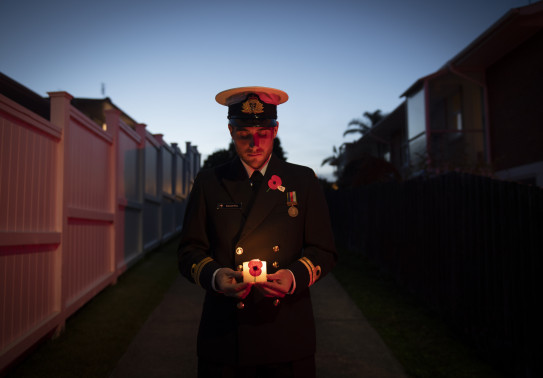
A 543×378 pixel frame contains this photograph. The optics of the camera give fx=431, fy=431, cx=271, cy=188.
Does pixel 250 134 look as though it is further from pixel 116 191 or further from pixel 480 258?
pixel 116 191

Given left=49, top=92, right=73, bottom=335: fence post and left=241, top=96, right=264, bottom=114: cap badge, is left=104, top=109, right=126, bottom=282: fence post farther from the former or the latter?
left=241, top=96, right=264, bottom=114: cap badge

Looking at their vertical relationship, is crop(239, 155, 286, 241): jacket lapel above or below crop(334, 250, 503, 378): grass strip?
above

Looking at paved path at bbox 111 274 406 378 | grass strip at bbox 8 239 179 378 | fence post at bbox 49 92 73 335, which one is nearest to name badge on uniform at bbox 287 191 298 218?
paved path at bbox 111 274 406 378

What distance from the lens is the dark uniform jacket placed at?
2.05 metres

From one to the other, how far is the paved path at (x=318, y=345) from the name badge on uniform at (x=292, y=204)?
2116 mm

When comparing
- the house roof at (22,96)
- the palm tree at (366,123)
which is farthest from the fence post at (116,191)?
the palm tree at (366,123)

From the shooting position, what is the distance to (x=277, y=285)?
1823 mm

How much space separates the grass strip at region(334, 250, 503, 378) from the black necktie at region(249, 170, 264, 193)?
253 cm

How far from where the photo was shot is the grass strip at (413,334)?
12.5 feet

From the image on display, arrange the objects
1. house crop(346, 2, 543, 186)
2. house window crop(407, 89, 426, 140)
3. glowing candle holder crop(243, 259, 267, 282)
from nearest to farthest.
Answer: glowing candle holder crop(243, 259, 267, 282), house crop(346, 2, 543, 186), house window crop(407, 89, 426, 140)

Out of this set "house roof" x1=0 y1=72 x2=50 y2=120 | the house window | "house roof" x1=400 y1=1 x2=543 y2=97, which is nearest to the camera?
"house roof" x1=0 y1=72 x2=50 y2=120

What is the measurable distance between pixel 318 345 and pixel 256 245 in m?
2.71

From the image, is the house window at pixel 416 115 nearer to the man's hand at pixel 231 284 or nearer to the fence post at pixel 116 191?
the fence post at pixel 116 191

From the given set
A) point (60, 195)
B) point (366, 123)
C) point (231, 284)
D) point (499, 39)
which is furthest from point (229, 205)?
point (366, 123)
